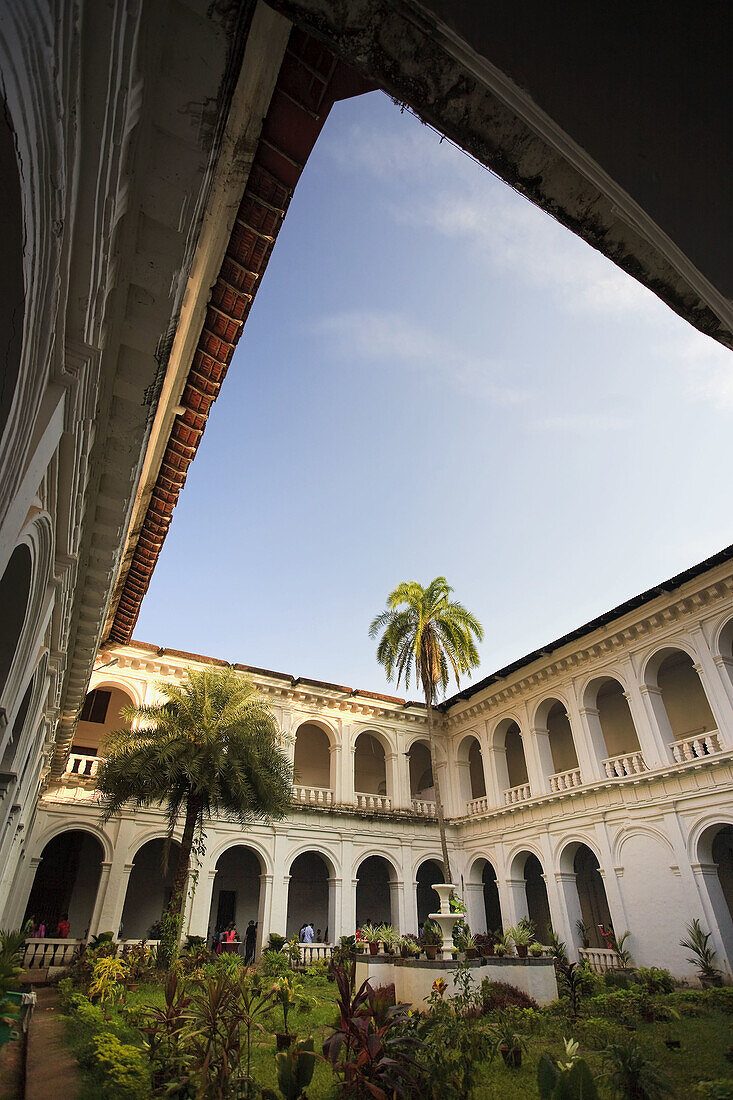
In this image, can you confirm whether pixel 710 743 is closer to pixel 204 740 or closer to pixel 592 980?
pixel 592 980

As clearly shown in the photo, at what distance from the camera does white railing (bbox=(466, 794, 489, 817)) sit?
20094 mm

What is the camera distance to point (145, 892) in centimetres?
1902

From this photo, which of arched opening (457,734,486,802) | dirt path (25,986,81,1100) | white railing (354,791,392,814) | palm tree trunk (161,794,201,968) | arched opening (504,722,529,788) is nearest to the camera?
dirt path (25,986,81,1100)

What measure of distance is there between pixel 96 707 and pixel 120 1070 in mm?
16631

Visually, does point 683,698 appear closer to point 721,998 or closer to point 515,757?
point 515,757

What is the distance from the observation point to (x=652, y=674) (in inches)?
624

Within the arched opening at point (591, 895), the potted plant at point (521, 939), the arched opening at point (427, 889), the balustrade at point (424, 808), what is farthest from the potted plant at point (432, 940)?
the arched opening at point (427, 889)

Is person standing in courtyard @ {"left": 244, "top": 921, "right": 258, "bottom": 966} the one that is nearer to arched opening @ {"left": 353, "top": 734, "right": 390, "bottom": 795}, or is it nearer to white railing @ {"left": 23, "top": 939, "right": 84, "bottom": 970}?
white railing @ {"left": 23, "top": 939, "right": 84, "bottom": 970}

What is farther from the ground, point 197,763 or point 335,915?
point 197,763

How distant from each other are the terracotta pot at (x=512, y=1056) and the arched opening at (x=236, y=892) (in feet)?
46.6

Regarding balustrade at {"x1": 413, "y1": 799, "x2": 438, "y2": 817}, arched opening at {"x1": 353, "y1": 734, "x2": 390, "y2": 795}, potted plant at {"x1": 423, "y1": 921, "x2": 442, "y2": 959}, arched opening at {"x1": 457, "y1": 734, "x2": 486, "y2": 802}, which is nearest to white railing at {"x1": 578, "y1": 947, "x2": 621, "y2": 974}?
potted plant at {"x1": 423, "y1": 921, "x2": 442, "y2": 959}

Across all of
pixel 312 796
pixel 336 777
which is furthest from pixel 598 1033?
pixel 312 796

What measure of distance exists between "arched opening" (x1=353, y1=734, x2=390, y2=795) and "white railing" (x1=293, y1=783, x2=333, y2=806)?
480cm

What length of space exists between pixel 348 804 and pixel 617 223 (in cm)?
2016
